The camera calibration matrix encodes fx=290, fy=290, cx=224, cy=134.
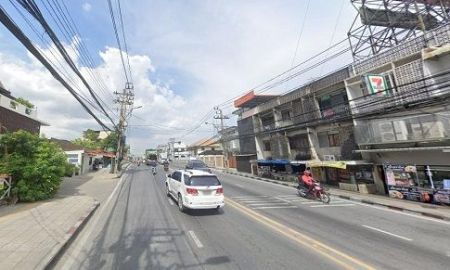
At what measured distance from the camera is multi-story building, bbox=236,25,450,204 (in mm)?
16234

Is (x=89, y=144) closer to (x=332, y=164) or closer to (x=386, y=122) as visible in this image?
(x=332, y=164)

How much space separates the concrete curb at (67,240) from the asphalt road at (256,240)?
0.17m

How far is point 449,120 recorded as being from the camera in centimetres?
1526

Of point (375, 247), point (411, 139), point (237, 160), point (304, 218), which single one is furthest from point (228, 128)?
point (375, 247)

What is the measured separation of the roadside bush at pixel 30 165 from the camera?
14.8 metres

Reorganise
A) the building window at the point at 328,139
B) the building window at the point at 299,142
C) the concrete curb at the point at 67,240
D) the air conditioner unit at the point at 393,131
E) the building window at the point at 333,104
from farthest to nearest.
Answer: the building window at the point at 299,142
the building window at the point at 328,139
the building window at the point at 333,104
the air conditioner unit at the point at 393,131
the concrete curb at the point at 67,240

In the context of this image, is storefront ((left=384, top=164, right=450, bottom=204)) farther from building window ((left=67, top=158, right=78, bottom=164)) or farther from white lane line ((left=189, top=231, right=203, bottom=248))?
building window ((left=67, top=158, right=78, bottom=164))

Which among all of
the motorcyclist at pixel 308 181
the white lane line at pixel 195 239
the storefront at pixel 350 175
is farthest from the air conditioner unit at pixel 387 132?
the white lane line at pixel 195 239

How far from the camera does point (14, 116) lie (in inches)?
821

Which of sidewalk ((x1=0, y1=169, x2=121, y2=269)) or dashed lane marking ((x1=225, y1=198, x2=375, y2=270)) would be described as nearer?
sidewalk ((x1=0, y1=169, x2=121, y2=269))

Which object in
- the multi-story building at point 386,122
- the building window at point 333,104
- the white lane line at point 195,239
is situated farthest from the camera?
the building window at point 333,104

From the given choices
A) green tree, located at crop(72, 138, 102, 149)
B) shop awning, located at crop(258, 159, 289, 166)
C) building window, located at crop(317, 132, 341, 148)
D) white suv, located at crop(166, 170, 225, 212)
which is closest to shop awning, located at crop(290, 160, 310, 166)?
shop awning, located at crop(258, 159, 289, 166)

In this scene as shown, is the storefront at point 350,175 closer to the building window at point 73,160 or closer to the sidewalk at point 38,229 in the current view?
the sidewalk at point 38,229

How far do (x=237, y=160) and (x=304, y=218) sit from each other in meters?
34.8
